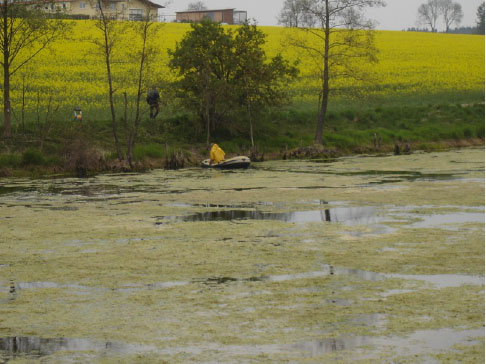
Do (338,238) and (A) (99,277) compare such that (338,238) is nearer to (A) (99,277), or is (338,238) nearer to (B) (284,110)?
(A) (99,277)

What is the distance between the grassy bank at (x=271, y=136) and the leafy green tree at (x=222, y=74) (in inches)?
46.9

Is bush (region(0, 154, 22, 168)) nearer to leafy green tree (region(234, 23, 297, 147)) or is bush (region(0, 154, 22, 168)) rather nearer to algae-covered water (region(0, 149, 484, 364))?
algae-covered water (region(0, 149, 484, 364))

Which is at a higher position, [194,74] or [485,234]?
[194,74]

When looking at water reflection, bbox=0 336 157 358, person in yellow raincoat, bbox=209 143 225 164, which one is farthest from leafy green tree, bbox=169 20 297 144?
water reflection, bbox=0 336 157 358

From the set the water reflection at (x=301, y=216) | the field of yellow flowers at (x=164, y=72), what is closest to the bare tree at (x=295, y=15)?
the field of yellow flowers at (x=164, y=72)

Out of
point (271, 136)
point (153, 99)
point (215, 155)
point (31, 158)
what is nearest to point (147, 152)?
point (215, 155)

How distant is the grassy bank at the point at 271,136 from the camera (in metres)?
32.7

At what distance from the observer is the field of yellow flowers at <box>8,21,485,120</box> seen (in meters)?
42.1

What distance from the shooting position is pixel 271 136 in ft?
136

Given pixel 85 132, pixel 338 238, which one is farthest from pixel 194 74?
pixel 338 238

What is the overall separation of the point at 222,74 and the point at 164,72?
1118 centimetres

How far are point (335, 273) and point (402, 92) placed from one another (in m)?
43.5

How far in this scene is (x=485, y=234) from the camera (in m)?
16.0

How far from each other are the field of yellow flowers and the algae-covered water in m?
14.5
